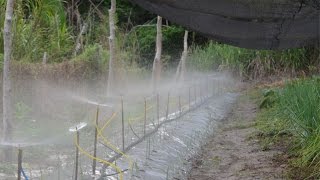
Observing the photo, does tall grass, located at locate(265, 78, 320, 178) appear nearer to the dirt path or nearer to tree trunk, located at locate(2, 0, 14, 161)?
the dirt path

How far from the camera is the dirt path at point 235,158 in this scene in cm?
489

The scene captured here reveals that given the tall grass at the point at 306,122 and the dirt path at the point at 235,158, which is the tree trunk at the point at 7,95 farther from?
the tall grass at the point at 306,122

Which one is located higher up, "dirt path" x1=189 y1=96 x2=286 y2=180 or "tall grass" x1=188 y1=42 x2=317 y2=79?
"tall grass" x1=188 y1=42 x2=317 y2=79

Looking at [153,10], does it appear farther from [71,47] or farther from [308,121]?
[71,47]

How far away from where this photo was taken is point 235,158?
5.54 metres

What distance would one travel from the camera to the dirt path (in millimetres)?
4891

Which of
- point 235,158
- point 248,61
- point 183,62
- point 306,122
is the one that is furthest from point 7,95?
point 248,61

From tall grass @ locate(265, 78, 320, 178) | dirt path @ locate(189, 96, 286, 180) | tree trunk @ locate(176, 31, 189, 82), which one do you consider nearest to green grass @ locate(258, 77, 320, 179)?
tall grass @ locate(265, 78, 320, 178)

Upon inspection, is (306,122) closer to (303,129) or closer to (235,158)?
(303,129)

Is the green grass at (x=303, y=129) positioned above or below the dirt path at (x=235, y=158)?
above

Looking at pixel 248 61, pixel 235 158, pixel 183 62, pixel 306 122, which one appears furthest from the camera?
pixel 248 61

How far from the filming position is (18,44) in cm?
734

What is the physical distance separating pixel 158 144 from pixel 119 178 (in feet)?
4.27

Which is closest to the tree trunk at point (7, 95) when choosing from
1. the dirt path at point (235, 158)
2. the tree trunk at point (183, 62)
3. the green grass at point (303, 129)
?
the dirt path at point (235, 158)
